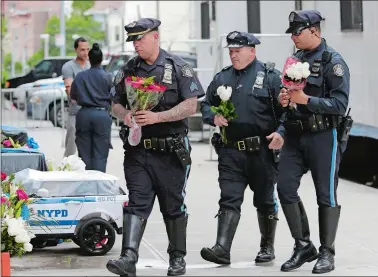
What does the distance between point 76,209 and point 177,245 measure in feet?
4.64

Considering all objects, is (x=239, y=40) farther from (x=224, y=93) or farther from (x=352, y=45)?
(x=352, y=45)

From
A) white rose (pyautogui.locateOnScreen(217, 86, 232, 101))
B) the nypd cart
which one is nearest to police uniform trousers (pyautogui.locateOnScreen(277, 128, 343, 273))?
white rose (pyautogui.locateOnScreen(217, 86, 232, 101))

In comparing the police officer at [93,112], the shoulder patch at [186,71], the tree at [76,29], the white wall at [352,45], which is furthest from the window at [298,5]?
the tree at [76,29]

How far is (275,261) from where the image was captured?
970 cm

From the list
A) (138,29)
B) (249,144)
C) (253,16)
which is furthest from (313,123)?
(253,16)

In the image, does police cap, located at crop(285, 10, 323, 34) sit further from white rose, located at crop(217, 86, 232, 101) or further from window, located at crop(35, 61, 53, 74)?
window, located at crop(35, 61, 53, 74)

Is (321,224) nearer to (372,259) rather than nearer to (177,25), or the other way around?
(372,259)

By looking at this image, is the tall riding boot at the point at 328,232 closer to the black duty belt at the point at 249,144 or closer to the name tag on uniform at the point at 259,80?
the black duty belt at the point at 249,144

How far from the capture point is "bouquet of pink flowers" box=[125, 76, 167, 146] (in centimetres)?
869

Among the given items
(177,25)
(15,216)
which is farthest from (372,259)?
(177,25)

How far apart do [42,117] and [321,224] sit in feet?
56.5

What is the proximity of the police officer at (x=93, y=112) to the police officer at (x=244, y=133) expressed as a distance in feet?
Result: 12.7

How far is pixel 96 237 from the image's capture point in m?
10.1

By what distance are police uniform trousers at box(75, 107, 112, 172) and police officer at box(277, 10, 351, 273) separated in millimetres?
4331
